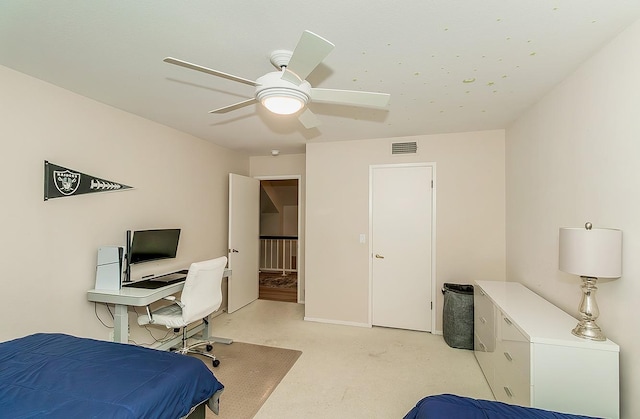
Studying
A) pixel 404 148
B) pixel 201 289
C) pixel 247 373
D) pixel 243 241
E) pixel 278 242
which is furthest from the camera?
pixel 278 242

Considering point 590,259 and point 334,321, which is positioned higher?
point 590,259

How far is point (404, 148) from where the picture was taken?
384 centimetres

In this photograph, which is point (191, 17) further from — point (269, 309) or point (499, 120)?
point (269, 309)


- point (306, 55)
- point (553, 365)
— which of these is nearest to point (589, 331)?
point (553, 365)

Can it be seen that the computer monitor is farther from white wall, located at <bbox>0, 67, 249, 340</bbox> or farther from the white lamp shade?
the white lamp shade

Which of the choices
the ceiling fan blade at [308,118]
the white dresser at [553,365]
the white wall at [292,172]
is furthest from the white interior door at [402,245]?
the ceiling fan blade at [308,118]

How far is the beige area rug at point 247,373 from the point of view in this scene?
7.46 feet

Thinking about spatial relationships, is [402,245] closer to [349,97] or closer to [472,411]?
[349,97]

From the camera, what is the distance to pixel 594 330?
167 cm

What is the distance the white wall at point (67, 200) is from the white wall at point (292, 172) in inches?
64.7

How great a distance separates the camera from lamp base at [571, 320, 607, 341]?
166cm

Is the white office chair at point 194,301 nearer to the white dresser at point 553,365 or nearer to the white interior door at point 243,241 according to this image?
the white interior door at point 243,241

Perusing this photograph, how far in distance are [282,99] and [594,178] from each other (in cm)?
197

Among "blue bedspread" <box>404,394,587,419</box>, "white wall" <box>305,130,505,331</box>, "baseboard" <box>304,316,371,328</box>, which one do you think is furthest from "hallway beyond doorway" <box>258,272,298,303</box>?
"blue bedspread" <box>404,394,587,419</box>
